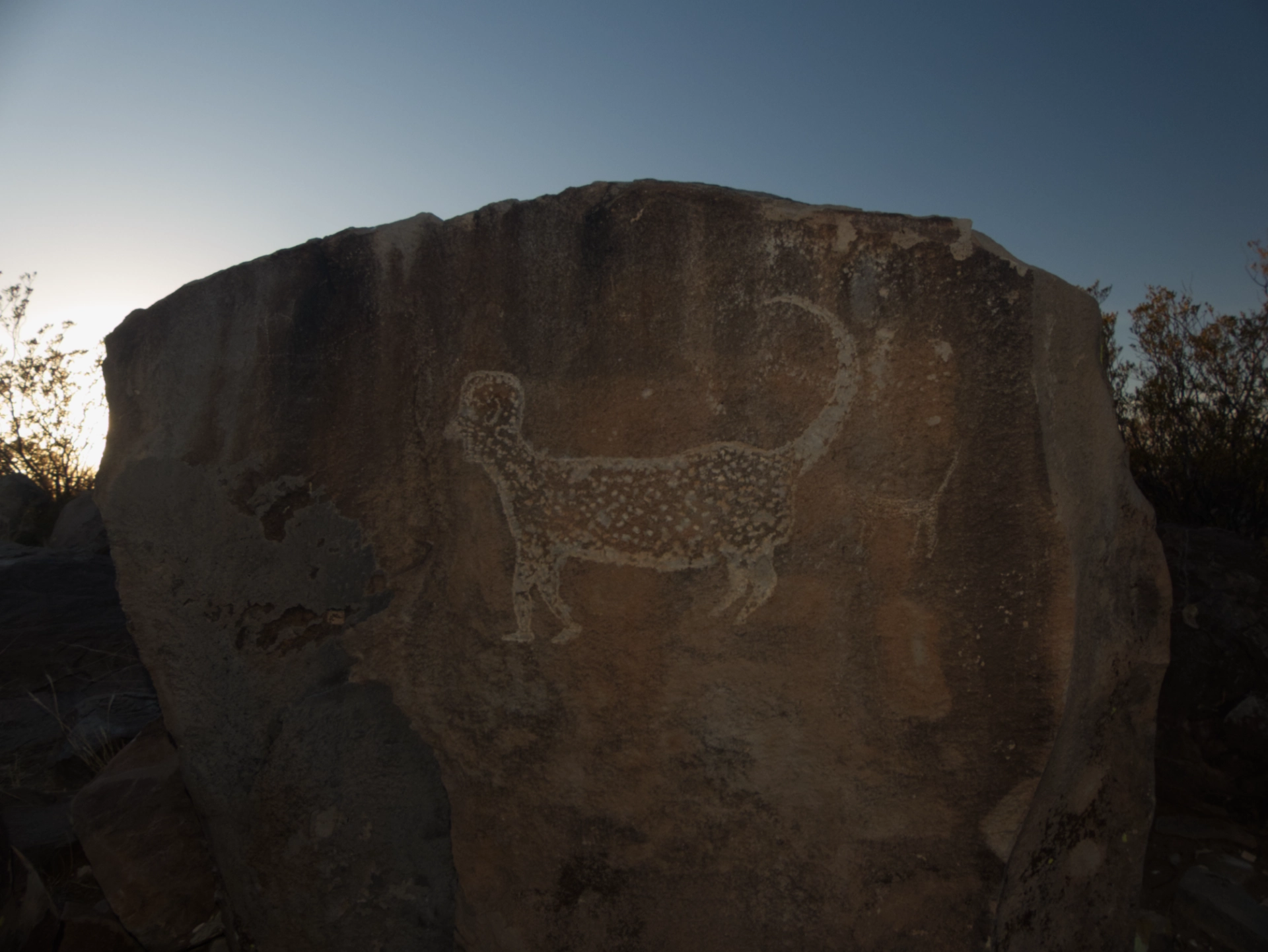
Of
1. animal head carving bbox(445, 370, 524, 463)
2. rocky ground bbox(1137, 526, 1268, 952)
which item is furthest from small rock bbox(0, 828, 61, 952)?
rocky ground bbox(1137, 526, 1268, 952)

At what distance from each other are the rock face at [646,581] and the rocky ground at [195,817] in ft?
0.96

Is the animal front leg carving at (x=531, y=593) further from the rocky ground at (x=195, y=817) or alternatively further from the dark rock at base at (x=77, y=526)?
the dark rock at base at (x=77, y=526)

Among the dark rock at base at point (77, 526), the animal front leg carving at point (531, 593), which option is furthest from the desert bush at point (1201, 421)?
the dark rock at base at point (77, 526)

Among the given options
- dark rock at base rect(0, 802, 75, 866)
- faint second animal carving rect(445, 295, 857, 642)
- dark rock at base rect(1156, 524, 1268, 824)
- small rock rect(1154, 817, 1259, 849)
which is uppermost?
faint second animal carving rect(445, 295, 857, 642)

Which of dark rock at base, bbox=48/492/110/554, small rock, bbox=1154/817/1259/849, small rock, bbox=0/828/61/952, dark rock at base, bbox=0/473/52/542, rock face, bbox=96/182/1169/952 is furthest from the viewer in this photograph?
dark rock at base, bbox=0/473/52/542

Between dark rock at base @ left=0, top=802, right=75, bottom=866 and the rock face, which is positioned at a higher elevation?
the rock face

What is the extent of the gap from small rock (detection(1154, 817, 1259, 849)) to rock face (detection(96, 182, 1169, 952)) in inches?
24.1

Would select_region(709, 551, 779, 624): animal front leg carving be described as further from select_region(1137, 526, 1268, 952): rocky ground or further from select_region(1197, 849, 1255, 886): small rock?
select_region(1197, 849, 1255, 886): small rock

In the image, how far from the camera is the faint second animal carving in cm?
169

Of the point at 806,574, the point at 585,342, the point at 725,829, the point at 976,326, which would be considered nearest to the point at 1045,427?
the point at 976,326

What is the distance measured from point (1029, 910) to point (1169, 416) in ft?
11.3

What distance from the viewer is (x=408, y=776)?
1.94 meters

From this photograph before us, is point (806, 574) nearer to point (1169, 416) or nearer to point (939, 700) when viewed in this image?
point (939, 700)

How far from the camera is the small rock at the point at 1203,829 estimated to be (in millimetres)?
2340
